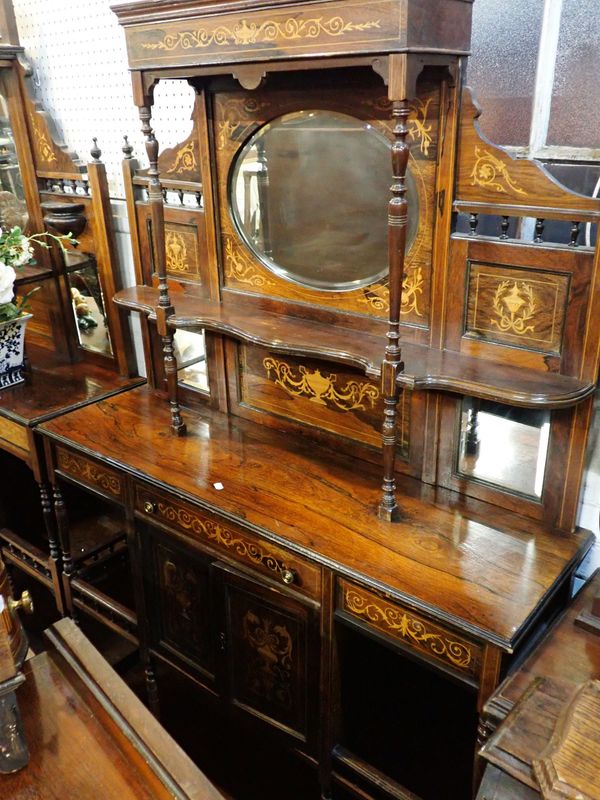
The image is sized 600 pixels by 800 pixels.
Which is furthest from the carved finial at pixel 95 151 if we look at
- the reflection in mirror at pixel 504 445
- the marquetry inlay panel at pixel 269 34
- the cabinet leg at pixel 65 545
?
the reflection in mirror at pixel 504 445

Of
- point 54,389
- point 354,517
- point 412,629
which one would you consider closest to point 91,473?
point 54,389

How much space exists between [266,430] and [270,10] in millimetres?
1200

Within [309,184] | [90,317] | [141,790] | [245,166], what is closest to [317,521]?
[141,790]

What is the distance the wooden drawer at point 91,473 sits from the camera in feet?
7.34

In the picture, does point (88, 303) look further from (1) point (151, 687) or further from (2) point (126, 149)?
(1) point (151, 687)

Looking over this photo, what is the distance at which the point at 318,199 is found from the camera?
6.40ft

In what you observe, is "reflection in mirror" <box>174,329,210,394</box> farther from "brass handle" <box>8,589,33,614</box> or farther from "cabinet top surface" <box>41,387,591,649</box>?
"brass handle" <box>8,589,33,614</box>

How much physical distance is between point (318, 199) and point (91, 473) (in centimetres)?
113

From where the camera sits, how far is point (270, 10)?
Answer: 156 cm

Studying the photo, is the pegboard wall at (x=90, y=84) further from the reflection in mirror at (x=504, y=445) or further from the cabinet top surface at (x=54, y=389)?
the reflection in mirror at (x=504, y=445)

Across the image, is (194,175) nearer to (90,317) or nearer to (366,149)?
(366,149)

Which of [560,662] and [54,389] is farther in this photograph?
[54,389]

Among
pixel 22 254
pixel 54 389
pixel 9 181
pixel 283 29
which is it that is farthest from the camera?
pixel 9 181

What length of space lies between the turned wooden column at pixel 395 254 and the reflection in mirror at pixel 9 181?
74.9 inches
